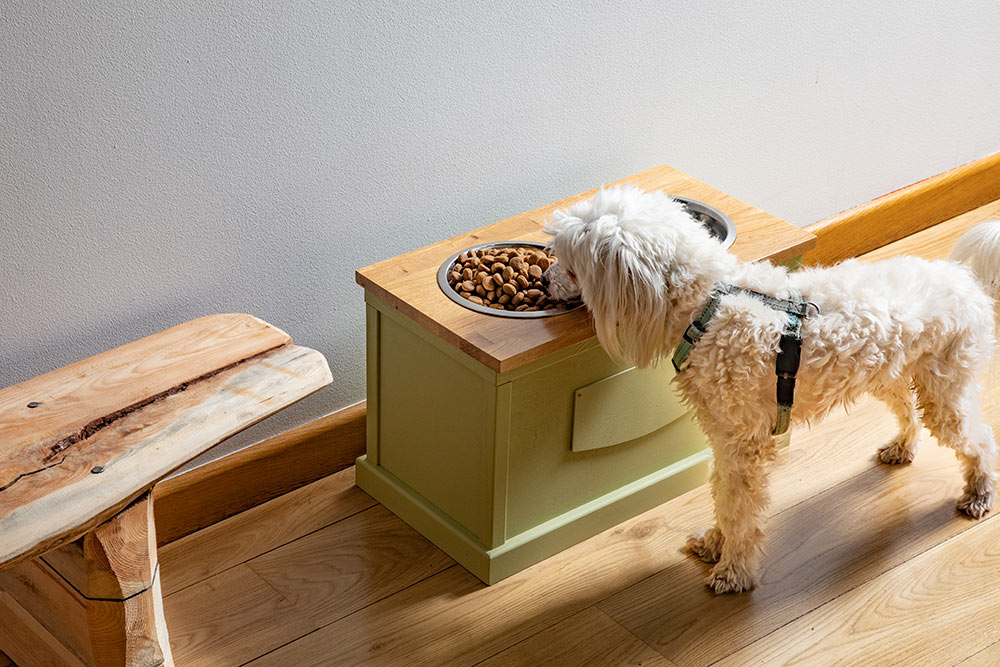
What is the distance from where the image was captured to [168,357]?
1.70 meters

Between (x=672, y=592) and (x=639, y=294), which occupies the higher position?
(x=639, y=294)

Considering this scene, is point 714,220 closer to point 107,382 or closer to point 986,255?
point 986,255

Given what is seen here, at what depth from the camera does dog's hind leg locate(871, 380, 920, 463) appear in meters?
2.17

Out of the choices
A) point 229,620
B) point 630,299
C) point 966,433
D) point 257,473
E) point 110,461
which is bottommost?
point 229,620

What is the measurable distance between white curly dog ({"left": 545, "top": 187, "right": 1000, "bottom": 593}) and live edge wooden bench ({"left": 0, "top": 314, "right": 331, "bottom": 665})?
0.48 metres

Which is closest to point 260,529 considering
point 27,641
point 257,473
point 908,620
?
point 257,473

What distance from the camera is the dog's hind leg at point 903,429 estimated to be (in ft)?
7.13

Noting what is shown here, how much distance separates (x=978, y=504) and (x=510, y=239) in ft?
3.33

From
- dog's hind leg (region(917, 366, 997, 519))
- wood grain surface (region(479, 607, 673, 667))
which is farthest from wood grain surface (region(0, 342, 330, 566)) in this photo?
dog's hind leg (region(917, 366, 997, 519))

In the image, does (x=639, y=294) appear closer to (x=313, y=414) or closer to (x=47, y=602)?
(x=313, y=414)

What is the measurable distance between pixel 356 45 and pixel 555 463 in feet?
2.67

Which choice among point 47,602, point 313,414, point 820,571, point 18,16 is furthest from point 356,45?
point 820,571

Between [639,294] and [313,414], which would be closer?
[639,294]

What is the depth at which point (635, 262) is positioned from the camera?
1.70 meters
